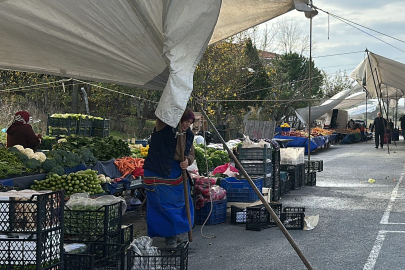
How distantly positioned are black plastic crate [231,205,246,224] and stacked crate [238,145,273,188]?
1.69m

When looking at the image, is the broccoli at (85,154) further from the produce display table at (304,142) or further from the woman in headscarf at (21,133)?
the produce display table at (304,142)

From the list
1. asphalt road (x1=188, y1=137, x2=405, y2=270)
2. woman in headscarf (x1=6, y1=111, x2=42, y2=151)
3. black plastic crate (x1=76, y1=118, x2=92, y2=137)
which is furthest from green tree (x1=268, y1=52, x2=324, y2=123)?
woman in headscarf (x1=6, y1=111, x2=42, y2=151)

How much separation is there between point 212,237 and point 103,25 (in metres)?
4.26

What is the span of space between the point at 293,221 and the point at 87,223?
171 inches

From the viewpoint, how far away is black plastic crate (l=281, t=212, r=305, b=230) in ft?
30.8

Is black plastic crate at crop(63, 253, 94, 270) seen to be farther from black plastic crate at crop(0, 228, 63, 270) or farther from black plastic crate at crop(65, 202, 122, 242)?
black plastic crate at crop(0, 228, 63, 270)

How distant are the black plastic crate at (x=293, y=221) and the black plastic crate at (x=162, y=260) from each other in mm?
3901

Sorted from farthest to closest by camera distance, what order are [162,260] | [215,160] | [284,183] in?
[215,160], [284,183], [162,260]

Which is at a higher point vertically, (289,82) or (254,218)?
(289,82)

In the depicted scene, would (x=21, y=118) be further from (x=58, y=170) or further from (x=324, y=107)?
(x=324, y=107)

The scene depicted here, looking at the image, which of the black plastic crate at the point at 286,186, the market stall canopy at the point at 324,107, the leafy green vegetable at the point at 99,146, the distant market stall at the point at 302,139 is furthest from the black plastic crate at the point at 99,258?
the market stall canopy at the point at 324,107

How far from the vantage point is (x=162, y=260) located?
580 centimetres

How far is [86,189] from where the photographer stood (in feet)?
27.8

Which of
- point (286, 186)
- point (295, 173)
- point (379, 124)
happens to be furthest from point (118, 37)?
point (379, 124)
